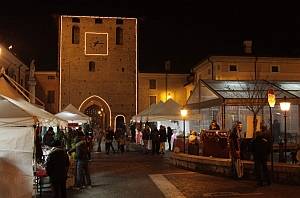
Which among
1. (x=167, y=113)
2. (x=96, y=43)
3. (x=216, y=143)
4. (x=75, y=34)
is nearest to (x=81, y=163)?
(x=216, y=143)

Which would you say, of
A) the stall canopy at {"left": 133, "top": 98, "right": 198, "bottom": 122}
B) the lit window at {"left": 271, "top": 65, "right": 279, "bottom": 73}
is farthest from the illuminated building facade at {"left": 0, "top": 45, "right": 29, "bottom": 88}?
the lit window at {"left": 271, "top": 65, "right": 279, "bottom": 73}

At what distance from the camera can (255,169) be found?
1389 cm

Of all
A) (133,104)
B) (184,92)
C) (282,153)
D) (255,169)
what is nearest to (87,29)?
(133,104)

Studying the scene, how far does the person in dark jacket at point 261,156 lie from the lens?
44.7 ft

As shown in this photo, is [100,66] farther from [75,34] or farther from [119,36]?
[75,34]

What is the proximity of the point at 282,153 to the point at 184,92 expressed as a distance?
37.0 m

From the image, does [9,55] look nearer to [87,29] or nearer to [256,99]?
[87,29]

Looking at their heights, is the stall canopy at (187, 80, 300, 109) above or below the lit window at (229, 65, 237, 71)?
below

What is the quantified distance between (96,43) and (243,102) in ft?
98.9

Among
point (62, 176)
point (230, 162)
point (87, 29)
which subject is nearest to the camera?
point (62, 176)

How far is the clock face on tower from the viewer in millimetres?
50362

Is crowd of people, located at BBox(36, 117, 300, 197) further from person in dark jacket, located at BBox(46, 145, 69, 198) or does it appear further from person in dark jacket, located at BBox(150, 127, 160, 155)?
person in dark jacket, located at BBox(150, 127, 160, 155)

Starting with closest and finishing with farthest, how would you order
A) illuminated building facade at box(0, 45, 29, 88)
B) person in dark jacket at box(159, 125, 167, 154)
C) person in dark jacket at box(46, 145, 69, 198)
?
person in dark jacket at box(46, 145, 69, 198), person in dark jacket at box(159, 125, 167, 154), illuminated building facade at box(0, 45, 29, 88)

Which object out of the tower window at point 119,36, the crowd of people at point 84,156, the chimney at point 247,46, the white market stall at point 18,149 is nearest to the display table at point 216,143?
the crowd of people at point 84,156
